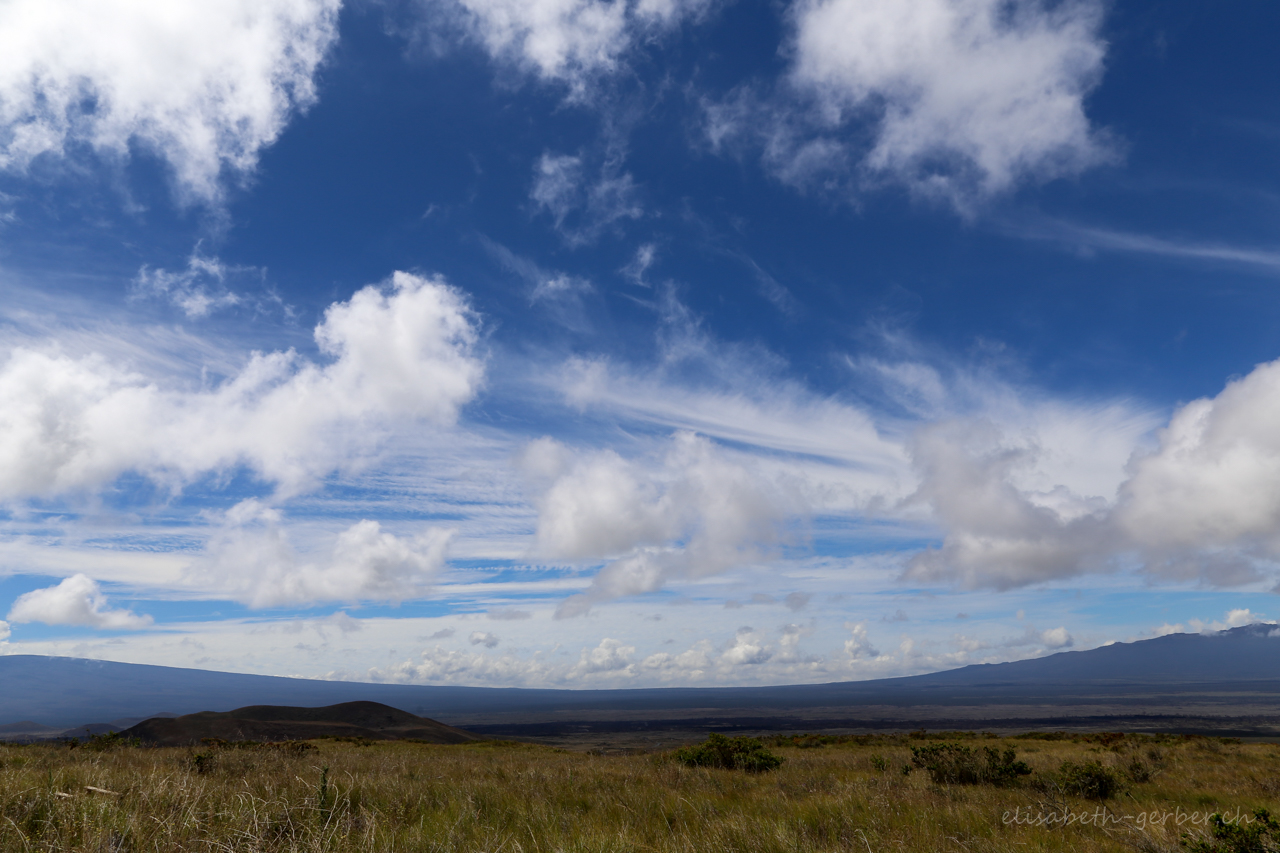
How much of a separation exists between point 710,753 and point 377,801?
1222 cm

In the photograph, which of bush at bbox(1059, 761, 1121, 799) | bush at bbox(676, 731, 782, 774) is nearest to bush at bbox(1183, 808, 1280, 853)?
bush at bbox(1059, 761, 1121, 799)

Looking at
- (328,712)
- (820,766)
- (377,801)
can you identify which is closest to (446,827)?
(377,801)

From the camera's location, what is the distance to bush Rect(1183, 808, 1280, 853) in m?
5.62

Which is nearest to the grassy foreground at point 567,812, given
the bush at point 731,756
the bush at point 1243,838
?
the bush at point 1243,838

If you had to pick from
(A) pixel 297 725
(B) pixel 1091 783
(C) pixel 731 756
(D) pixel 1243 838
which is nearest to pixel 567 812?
(D) pixel 1243 838

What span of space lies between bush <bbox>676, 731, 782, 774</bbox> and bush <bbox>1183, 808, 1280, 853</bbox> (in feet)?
39.3

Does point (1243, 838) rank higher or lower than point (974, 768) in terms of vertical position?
higher

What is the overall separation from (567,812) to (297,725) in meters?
90.9

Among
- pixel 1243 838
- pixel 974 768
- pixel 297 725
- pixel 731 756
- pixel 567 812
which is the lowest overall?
pixel 297 725

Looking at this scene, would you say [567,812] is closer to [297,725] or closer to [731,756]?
[731,756]

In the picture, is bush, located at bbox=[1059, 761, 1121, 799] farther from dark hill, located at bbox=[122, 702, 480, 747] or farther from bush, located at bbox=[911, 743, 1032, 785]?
dark hill, located at bbox=[122, 702, 480, 747]

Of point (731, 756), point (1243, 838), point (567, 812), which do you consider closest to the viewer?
point (1243, 838)

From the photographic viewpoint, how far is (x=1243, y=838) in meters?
5.68

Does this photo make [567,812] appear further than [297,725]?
No
